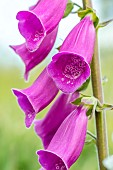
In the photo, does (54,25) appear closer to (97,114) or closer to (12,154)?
(97,114)

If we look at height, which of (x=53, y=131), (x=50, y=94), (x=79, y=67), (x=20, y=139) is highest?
(x=79, y=67)

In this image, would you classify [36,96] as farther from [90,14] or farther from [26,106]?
[90,14]

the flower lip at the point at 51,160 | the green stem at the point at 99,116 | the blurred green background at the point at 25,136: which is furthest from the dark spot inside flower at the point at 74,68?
the blurred green background at the point at 25,136

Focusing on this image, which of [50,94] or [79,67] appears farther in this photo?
[50,94]

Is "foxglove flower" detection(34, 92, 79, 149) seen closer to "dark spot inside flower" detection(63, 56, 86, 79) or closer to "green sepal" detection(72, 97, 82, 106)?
"green sepal" detection(72, 97, 82, 106)

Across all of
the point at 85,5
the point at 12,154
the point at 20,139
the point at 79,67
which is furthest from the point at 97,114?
the point at 20,139

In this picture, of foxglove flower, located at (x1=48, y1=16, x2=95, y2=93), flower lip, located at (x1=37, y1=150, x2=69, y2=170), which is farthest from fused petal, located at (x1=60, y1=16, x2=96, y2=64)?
flower lip, located at (x1=37, y1=150, x2=69, y2=170)
